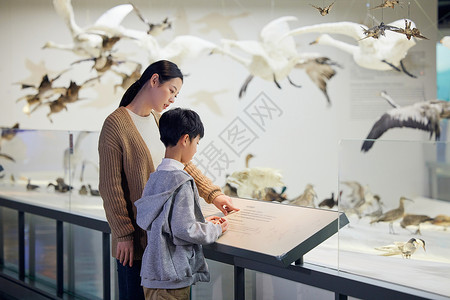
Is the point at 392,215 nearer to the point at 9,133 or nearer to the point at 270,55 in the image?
the point at 9,133

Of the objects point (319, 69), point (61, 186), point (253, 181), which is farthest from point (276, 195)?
point (61, 186)

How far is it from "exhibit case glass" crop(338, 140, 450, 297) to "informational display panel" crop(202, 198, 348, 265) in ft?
0.29

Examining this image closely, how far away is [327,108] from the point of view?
16.4 ft

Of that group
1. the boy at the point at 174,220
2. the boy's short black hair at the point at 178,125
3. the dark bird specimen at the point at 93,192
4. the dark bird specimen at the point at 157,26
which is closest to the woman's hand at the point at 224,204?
the boy at the point at 174,220

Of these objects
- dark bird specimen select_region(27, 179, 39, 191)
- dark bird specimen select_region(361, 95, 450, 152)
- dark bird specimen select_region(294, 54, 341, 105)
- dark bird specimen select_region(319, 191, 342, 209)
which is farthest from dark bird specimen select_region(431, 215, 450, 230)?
dark bird specimen select_region(294, 54, 341, 105)

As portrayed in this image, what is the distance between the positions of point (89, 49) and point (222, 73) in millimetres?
1349


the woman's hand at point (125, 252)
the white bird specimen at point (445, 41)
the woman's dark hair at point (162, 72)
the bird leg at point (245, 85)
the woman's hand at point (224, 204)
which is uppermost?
the white bird specimen at point (445, 41)

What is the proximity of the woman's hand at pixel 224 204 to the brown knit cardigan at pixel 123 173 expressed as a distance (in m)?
0.30

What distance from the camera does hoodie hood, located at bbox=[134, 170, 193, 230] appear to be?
188 centimetres

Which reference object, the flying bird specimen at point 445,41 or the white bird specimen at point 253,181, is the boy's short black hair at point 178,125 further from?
the flying bird specimen at point 445,41

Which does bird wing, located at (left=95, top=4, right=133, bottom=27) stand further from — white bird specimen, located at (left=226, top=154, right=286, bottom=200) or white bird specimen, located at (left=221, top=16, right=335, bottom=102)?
white bird specimen, located at (left=226, top=154, right=286, bottom=200)

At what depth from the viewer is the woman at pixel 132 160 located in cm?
211

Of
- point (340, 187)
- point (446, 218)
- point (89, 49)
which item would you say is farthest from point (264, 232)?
point (89, 49)

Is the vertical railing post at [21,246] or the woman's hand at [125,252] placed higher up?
the woman's hand at [125,252]
